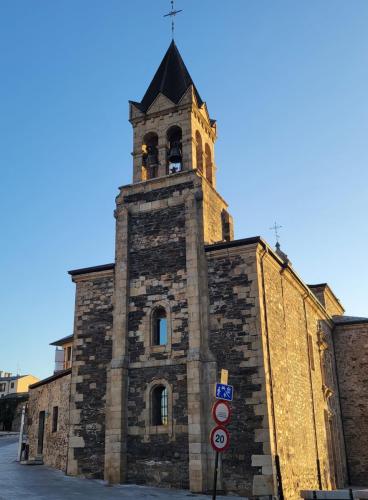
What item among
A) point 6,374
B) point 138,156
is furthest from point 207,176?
point 6,374

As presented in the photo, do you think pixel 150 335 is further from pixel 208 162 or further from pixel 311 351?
pixel 311 351

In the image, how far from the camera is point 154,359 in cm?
1702

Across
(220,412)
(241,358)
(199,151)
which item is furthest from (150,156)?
(220,412)

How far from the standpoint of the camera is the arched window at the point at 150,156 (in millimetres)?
20172

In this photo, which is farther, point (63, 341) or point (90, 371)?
point (63, 341)

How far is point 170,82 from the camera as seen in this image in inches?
828

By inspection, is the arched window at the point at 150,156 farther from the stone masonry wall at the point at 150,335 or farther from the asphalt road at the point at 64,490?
the asphalt road at the point at 64,490

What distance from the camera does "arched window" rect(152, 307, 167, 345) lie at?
17391 mm

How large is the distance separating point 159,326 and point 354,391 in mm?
12827

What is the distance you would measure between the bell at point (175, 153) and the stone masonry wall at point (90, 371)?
4.87 m

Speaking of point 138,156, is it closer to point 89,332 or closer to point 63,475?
point 89,332

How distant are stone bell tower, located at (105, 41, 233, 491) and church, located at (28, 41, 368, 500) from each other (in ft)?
0.13

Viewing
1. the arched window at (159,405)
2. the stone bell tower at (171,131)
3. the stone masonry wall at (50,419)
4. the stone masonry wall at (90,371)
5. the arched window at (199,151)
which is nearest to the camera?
the arched window at (159,405)

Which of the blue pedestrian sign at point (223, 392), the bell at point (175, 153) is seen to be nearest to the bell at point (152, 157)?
the bell at point (175, 153)
